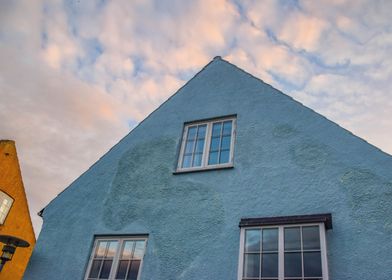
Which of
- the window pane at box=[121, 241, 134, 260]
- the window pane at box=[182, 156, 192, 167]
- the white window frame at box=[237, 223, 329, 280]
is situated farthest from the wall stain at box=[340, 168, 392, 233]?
the window pane at box=[121, 241, 134, 260]

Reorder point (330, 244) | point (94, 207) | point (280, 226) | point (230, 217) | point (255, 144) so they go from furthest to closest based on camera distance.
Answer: point (94, 207) < point (255, 144) < point (230, 217) < point (280, 226) < point (330, 244)

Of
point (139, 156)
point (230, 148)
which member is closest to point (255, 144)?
point (230, 148)

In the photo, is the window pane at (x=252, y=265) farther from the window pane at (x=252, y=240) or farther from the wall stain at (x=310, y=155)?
the wall stain at (x=310, y=155)

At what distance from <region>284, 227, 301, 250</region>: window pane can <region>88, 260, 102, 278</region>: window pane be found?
4247 millimetres

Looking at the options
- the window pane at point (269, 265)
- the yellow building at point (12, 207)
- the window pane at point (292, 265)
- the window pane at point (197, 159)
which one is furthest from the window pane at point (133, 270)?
the yellow building at point (12, 207)

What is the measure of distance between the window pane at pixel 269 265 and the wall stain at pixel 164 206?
3.86ft

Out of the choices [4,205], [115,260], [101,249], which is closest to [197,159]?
[115,260]

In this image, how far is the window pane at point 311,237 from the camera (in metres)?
5.96

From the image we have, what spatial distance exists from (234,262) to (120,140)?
5.13m

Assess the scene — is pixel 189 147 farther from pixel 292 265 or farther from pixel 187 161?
pixel 292 265

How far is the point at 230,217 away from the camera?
7062 mm

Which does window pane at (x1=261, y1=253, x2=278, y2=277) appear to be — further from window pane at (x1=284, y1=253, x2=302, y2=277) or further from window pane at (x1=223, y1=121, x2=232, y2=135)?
window pane at (x1=223, y1=121, x2=232, y2=135)

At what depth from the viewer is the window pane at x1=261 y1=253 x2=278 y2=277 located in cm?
594

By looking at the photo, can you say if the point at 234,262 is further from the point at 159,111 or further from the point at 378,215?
the point at 159,111
